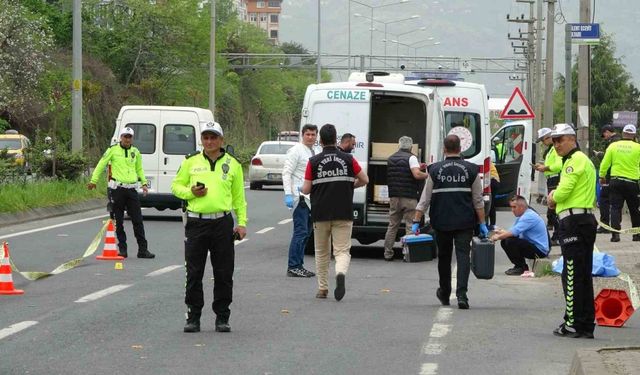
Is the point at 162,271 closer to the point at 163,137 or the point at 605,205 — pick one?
the point at 605,205

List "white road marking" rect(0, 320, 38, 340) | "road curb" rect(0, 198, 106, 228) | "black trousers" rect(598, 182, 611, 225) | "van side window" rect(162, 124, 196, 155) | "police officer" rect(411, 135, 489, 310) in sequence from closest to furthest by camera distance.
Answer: "white road marking" rect(0, 320, 38, 340)
"police officer" rect(411, 135, 489, 310)
"black trousers" rect(598, 182, 611, 225)
"road curb" rect(0, 198, 106, 228)
"van side window" rect(162, 124, 196, 155)

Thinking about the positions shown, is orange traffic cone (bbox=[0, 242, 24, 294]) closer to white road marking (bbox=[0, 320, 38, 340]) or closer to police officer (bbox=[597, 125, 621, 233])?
white road marking (bbox=[0, 320, 38, 340])

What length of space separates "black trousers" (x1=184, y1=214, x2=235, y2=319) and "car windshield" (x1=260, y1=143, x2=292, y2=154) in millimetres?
30318

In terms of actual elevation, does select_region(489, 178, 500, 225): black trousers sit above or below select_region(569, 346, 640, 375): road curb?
above

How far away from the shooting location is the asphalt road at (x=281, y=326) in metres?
10.2

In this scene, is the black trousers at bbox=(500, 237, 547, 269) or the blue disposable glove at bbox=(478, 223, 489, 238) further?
the black trousers at bbox=(500, 237, 547, 269)

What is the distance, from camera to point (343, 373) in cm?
977

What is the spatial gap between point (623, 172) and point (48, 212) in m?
11.8

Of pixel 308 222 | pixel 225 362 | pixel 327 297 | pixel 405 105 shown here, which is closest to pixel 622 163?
pixel 405 105

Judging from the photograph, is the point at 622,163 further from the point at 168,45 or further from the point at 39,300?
the point at 168,45

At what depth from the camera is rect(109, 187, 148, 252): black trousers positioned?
63.0ft

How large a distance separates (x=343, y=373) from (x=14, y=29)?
45.4m

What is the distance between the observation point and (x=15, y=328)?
11727 millimetres

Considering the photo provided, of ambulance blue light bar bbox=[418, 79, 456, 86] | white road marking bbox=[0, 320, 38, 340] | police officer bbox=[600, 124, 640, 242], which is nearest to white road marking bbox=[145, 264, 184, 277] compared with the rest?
white road marking bbox=[0, 320, 38, 340]
